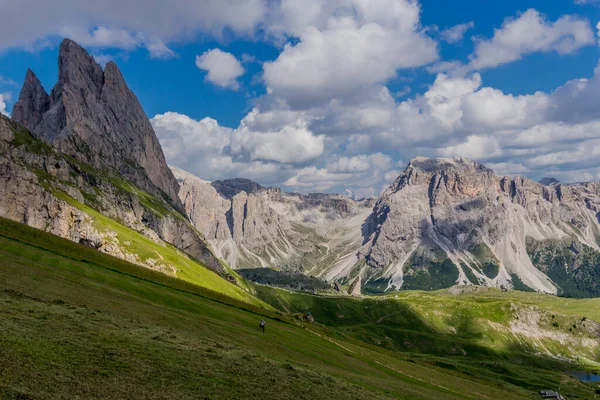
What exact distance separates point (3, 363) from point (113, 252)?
15182 centimetres

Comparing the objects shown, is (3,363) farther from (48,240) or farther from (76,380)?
(48,240)

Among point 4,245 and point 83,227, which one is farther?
point 83,227

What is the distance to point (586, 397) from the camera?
170 m

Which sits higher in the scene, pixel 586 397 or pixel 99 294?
pixel 99 294

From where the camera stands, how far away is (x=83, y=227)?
179375 mm

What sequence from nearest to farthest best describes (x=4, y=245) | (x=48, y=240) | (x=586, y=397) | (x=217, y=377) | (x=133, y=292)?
1. (x=217, y=377)
2. (x=133, y=292)
3. (x=4, y=245)
4. (x=48, y=240)
5. (x=586, y=397)

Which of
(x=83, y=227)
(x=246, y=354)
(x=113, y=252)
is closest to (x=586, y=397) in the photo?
(x=246, y=354)

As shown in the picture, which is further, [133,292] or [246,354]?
[133,292]

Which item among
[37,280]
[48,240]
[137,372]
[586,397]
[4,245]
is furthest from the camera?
[586,397]

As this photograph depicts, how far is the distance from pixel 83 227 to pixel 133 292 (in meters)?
116

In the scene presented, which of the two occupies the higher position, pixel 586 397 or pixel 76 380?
pixel 76 380

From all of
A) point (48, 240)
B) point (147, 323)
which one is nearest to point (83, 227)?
point (48, 240)

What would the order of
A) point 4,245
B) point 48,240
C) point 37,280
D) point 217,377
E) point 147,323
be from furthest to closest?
point 48,240
point 4,245
point 37,280
point 147,323
point 217,377

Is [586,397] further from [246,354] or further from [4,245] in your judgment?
[4,245]
